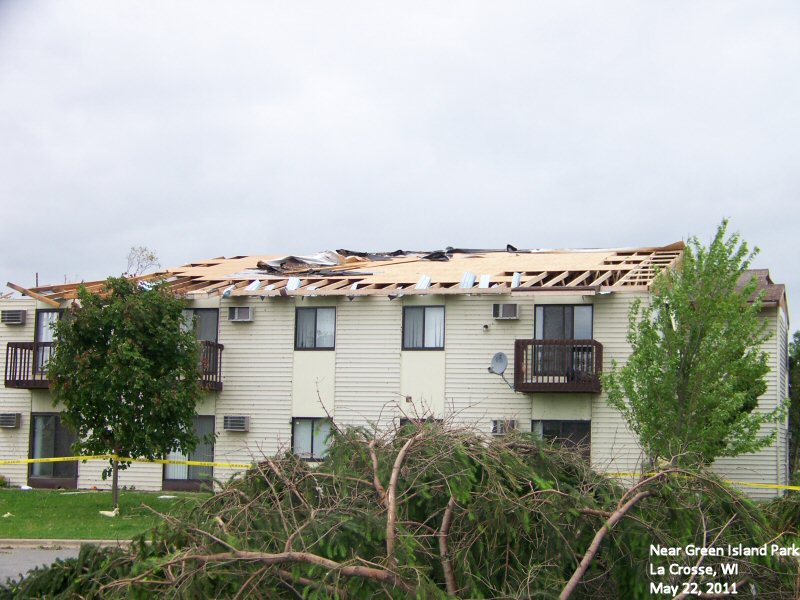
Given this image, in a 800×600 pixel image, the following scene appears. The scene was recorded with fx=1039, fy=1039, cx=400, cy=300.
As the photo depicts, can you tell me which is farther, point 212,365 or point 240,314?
point 240,314

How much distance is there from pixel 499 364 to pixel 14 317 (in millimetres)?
13041

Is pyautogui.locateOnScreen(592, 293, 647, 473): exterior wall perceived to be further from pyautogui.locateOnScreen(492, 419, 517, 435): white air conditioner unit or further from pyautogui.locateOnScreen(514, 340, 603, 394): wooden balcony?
pyautogui.locateOnScreen(492, 419, 517, 435): white air conditioner unit

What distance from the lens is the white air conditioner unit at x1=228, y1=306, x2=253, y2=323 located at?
26.1 m

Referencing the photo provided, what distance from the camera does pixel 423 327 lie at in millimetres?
25266

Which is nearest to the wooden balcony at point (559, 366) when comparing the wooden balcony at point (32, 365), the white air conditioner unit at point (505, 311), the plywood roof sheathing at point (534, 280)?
the white air conditioner unit at point (505, 311)

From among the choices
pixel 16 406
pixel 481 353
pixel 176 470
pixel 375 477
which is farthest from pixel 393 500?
pixel 16 406

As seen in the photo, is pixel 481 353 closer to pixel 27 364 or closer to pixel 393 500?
pixel 27 364

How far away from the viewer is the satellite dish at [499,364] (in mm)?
23609

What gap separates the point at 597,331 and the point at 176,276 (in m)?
12.0

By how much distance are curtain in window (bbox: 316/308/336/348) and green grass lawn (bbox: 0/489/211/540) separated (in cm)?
509

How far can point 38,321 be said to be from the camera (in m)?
27.5

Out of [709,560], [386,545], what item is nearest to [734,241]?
[709,560]

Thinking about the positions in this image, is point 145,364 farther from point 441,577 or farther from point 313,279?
point 441,577

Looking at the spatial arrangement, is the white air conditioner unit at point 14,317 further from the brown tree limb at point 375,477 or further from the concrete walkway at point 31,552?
the brown tree limb at point 375,477
